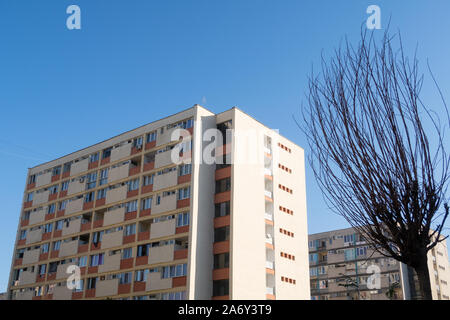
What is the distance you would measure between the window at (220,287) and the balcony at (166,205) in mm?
6806

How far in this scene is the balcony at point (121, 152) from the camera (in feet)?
153

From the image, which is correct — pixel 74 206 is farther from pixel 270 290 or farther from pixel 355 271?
pixel 355 271

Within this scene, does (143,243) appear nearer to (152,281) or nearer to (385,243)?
(152,281)

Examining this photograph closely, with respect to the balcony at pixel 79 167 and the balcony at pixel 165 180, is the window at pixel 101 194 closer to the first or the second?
the balcony at pixel 79 167

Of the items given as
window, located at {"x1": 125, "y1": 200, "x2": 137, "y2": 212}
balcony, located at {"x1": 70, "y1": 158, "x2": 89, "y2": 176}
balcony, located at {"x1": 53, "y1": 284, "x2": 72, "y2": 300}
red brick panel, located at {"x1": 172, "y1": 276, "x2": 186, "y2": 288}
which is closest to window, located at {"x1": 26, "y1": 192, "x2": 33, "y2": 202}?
balcony, located at {"x1": 70, "y1": 158, "x2": 89, "y2": 176}

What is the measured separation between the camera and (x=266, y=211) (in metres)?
43.2

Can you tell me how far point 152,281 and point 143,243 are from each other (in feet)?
12.2

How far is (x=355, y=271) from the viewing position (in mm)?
69062

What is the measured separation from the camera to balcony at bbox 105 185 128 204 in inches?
1759

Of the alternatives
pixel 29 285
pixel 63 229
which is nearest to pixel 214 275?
pixel 63 229

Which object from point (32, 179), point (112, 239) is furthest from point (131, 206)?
point (32, 179)

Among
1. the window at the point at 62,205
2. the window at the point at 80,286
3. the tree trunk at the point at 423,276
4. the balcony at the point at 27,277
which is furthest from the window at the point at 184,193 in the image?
the tree trunk at the point at 423,276

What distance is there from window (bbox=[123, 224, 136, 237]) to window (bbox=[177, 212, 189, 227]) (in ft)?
16.7
